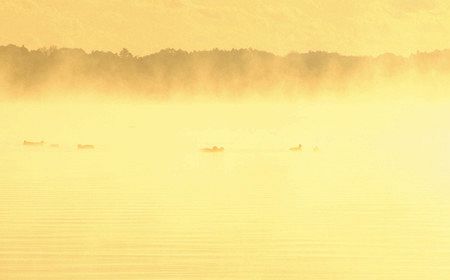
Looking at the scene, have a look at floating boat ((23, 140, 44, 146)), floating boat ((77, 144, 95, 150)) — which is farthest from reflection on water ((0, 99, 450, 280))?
floating boat ((23, 140, 44, 146))

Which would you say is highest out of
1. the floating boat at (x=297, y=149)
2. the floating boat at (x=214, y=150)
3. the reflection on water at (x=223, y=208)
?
the floating boat at (x=297, y=149)

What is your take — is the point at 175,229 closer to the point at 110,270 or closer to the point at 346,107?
the point at 110,270

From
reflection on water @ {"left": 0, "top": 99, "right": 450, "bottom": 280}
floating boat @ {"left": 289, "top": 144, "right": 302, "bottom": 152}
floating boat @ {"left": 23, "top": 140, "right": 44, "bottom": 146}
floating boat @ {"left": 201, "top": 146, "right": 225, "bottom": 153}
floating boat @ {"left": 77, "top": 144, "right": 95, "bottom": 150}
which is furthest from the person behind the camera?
floating boat @ {"left": 23, "top": 140, "right": 44, "bottom": 146}

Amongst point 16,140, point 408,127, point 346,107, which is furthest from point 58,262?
point 346,107

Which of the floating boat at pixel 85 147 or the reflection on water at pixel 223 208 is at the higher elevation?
the floating boat at pixel 85 147

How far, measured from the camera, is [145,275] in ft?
25.8

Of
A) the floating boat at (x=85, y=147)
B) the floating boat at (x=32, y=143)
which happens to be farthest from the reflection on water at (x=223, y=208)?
the floating boat at (x=32, y=143)

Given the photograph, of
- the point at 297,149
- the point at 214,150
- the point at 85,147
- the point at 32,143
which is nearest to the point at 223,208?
the point at 214,150

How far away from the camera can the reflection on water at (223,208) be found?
8.34 meters

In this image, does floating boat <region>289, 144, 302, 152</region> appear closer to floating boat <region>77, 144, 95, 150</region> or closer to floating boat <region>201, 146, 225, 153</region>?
floating boat <region>201, 146, 225, 153</region>

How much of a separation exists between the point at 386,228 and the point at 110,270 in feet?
9.61

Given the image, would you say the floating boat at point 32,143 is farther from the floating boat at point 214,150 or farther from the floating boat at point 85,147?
the floating boat at point 214,150

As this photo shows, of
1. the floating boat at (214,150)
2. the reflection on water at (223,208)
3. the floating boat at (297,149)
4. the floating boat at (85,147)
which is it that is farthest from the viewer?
the floating boat at (297,149)

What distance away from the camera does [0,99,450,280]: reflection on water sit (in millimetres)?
8336
